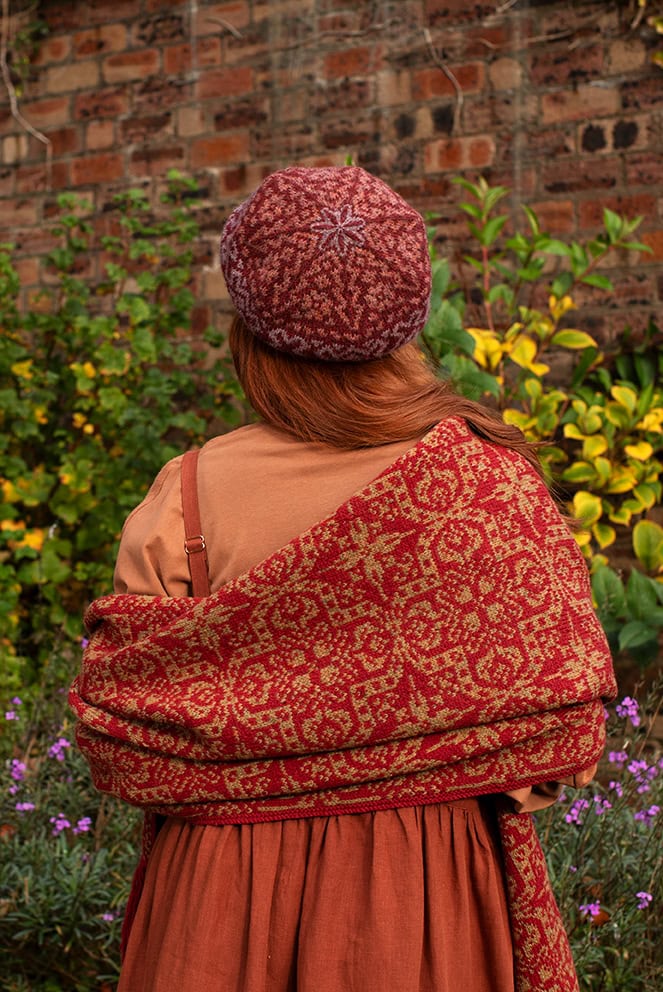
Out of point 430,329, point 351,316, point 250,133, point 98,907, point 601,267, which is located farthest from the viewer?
point 250,133

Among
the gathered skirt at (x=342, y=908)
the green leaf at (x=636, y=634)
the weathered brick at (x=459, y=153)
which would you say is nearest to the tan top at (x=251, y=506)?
the gathered skirt at (x=342, y=908)

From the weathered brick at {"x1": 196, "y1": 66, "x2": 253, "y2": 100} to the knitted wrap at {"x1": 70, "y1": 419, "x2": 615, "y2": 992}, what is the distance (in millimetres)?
3243

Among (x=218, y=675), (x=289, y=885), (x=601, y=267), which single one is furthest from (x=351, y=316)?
(x=601, y=267)

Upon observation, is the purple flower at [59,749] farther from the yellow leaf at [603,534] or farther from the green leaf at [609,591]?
the yellow leaf at [603,534]

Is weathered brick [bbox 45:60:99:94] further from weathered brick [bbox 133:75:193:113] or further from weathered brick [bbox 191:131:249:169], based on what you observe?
weathered brick [bbox 191:131:249:169]

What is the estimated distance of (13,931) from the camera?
8.52 ft

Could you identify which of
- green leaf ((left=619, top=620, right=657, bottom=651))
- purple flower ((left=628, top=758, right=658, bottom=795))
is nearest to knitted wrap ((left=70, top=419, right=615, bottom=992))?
purple flower ((left=628, top=758, right=658, bottom=795))

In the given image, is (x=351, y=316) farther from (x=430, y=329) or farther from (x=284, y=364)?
(x=430, y=329)

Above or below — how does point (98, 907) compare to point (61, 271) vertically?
below

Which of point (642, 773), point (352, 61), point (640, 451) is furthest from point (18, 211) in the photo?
point (642, 773)

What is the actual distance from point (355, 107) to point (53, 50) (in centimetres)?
136

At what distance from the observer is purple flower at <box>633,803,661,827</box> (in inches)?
102

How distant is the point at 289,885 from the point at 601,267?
2845 millimetres

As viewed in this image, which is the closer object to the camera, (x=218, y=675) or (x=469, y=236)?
(x=218, y=675)
